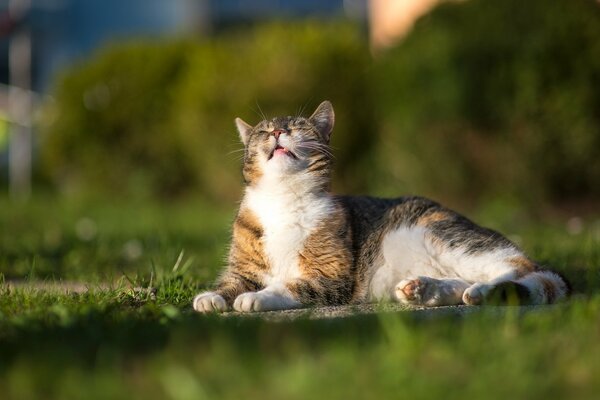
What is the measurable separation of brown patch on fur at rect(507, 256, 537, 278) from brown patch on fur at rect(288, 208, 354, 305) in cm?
80

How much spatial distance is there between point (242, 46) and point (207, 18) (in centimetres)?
624

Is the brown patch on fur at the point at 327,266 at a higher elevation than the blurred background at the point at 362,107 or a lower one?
lower

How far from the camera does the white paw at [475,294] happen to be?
399cm

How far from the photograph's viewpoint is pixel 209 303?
13.3 ft

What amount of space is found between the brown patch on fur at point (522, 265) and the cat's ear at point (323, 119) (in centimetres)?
125

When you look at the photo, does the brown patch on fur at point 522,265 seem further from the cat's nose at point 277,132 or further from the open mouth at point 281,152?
the cat's nose at point 277,132

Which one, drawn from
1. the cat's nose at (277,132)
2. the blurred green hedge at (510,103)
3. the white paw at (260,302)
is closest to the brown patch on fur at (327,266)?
the white paw at (260,302)

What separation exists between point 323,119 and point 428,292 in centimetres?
125

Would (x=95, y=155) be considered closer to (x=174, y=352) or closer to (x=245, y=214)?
(x=245, y=214)

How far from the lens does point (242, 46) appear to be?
12.1 metres

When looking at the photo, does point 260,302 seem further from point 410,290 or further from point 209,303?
point 410,290

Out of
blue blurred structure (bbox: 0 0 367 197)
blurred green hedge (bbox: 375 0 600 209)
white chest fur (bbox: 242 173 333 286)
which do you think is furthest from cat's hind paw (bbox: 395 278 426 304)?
blue blurred structure (bbox: 0 0 367 197)

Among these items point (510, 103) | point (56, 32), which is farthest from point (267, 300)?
point (56, 32)

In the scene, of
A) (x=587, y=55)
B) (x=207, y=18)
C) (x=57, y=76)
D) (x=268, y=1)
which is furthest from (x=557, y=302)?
(x=268, y=1)
